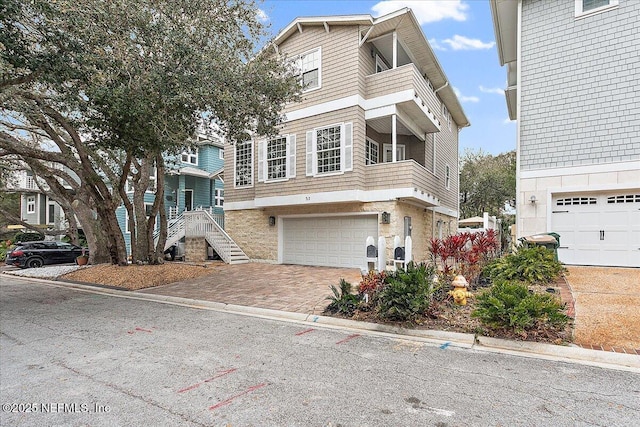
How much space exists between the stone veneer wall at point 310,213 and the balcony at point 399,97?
338 centimetres

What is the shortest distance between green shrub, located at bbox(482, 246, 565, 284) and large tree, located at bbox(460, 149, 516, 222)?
20.7m

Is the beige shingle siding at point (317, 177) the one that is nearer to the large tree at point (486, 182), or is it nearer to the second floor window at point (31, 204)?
the large tree at point (486, 182)

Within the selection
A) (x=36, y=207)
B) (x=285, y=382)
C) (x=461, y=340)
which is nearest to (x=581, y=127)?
(x=461, y=340)

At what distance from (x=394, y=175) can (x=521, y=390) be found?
375 inches

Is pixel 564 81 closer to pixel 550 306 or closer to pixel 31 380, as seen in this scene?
pixel 550 306

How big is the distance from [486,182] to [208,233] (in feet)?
73.3

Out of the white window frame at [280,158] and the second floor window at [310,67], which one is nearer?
the second floor window at [310,67]

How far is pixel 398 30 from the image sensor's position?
512 inches

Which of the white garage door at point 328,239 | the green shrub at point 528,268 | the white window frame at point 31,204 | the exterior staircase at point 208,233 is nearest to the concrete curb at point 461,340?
the green shrub at point 528,268

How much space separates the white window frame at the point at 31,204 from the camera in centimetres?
2917

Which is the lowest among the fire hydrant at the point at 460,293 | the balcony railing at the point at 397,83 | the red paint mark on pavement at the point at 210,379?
the red paint mark on pavement at the point at 210,379

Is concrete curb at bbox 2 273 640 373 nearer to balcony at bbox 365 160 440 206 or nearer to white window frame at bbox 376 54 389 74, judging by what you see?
balcony at bbox 365 160 440 206

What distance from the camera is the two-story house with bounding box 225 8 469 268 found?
12.7 meters

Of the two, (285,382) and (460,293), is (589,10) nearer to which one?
(460,293)
